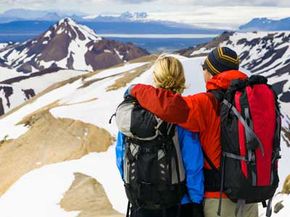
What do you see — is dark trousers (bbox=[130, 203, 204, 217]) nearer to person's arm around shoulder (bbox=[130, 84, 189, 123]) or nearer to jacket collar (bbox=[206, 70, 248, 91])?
person's arm around shoulder (bbox=[130, 84, 189, 123])

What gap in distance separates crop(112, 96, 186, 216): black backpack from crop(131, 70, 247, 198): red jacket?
0.19m

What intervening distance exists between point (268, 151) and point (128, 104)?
2.00m

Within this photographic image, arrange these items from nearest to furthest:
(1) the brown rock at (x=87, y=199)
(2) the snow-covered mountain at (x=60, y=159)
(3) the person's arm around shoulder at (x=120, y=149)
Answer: (3) the person's arm around shoulder at (x=120, y=149) → (1) the brown rock at (x=87, y=199) → (2) the snow-covered mountain at (x=60, y=159)

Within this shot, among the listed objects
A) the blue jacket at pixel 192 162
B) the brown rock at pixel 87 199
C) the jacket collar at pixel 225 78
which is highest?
the jacket collar at pixel 225 78

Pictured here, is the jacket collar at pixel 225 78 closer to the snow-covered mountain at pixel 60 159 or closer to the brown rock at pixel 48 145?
the snow-covered mountain at pixel 60 159

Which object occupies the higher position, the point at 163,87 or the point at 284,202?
the point at 163,87

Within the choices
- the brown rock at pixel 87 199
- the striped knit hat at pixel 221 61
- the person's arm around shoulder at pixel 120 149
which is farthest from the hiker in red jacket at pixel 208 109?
the brown rock at pixel 87 199

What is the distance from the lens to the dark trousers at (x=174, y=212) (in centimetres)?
705

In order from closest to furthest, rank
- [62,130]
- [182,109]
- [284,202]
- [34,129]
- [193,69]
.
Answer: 1. [182,109]
2. [284,202]
3. [62,130]
4. [34,129]
5. [193,69]

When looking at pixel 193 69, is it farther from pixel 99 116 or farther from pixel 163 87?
pixel 163 87

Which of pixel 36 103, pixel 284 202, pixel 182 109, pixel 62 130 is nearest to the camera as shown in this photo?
pixel 182 109

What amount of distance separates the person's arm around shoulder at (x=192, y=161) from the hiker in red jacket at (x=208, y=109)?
12 cm

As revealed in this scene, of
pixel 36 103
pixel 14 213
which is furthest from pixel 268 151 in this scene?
pixel 36 103

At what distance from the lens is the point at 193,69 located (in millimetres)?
A: 43812
